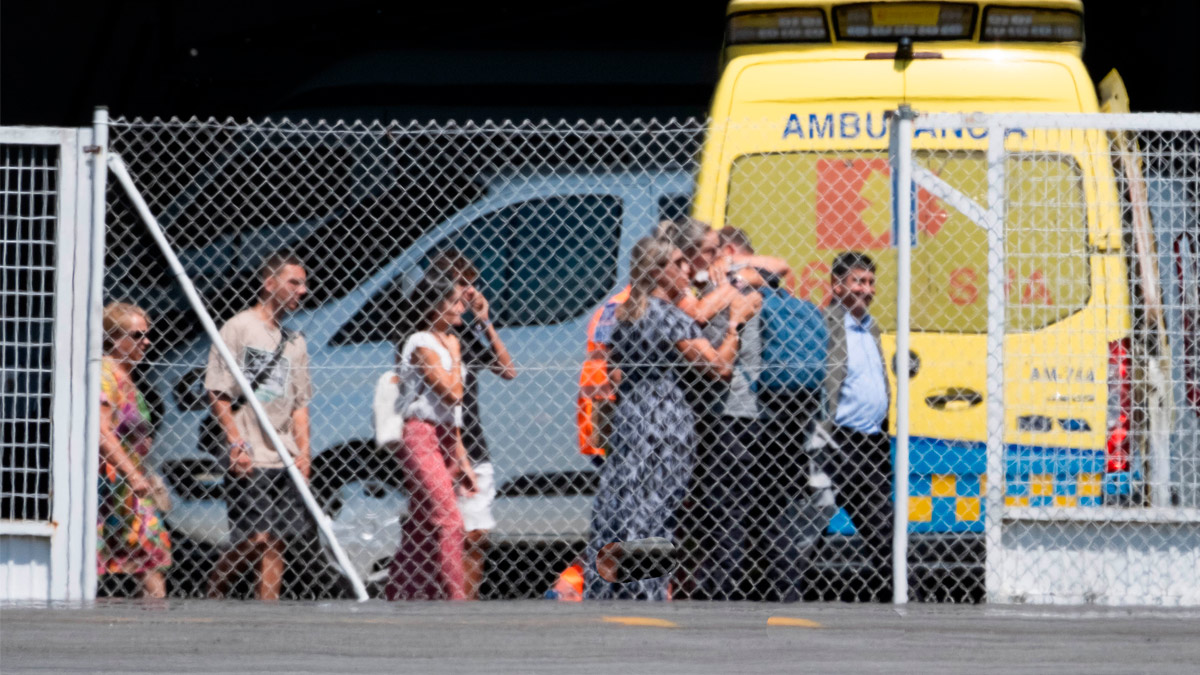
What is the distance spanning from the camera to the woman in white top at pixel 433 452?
20.2 feet

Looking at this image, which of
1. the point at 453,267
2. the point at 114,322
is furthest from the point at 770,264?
the point at 114,322

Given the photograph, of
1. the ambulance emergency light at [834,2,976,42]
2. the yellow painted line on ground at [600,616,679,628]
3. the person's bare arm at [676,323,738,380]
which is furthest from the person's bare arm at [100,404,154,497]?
the ambulance emergency light at [834,2,976,42]

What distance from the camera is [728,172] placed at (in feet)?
21.0

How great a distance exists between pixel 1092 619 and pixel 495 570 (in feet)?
8.16

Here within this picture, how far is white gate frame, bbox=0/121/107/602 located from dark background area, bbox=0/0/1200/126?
444 centimetres

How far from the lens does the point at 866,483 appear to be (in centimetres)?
595

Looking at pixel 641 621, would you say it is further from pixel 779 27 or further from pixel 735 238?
pixel 779 27

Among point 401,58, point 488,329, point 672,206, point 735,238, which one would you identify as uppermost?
point 401,58

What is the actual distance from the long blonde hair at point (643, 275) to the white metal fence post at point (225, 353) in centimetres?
135

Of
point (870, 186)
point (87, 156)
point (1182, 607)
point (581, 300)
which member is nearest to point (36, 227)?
point (87, 156)

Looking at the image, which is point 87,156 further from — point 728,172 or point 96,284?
point 728,172

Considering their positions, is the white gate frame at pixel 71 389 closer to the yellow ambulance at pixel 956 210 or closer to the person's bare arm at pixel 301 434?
the person's bare arm at pixel 301 434

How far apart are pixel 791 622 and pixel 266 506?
→ 2119 millimetres

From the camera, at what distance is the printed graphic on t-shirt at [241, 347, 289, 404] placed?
5.98 m
